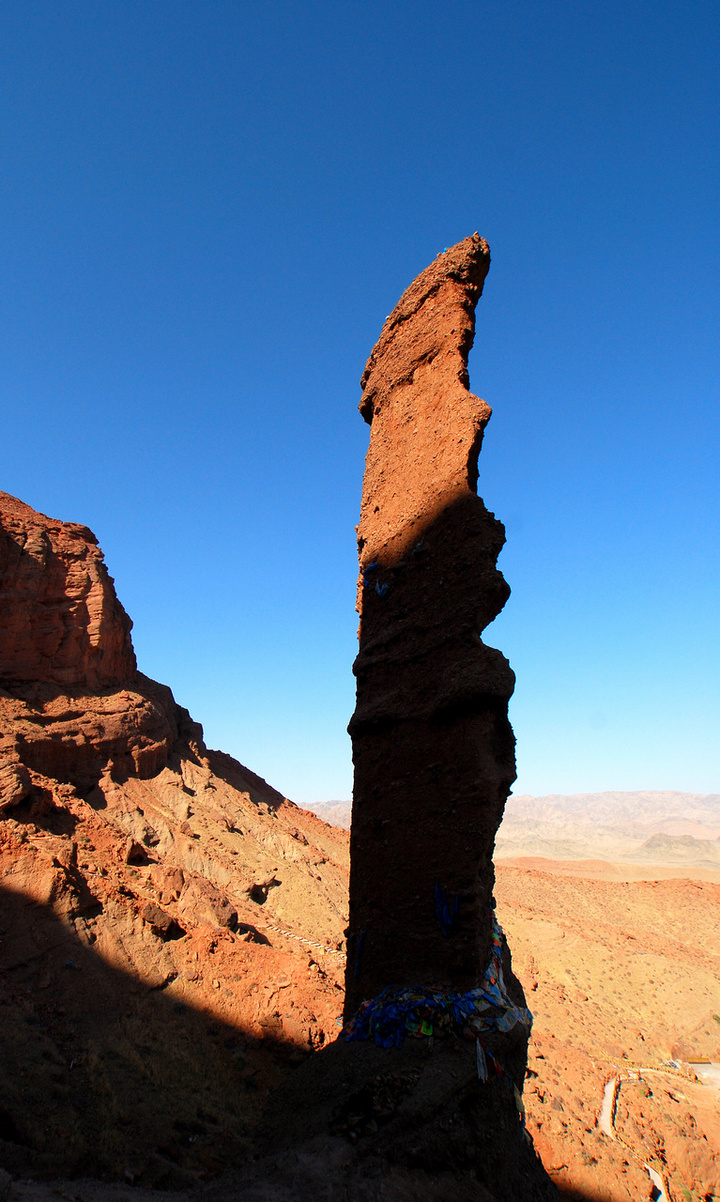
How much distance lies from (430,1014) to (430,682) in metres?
2.44

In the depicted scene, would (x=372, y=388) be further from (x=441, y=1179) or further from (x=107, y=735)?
(x=107, y=735)

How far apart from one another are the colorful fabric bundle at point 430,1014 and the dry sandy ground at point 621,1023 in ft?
14.6

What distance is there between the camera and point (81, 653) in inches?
800

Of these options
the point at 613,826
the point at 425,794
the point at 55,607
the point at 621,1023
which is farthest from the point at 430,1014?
the point at 613,826

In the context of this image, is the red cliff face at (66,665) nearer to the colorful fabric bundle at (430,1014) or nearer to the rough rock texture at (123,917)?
the rough rock texture at (123,917)

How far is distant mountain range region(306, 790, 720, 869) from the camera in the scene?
220ft

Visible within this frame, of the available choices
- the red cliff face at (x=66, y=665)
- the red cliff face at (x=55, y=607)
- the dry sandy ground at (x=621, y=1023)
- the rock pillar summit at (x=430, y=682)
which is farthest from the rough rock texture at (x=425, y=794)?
the red cliff face at (x=55, y=607)

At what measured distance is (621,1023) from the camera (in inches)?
552

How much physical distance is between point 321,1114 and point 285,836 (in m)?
18.3

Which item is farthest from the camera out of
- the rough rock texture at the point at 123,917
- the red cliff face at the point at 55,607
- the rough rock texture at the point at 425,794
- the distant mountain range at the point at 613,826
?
the distant mountain range at the point at 613,826

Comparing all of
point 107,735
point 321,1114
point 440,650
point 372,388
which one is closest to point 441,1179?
point 321,1114

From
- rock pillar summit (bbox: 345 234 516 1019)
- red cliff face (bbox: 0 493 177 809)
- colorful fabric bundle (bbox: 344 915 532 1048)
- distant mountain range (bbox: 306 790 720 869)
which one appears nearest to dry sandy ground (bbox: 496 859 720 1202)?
colorful fabric bundle (bbox: 344 915 532 1048)

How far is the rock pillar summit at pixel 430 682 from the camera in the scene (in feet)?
14.8

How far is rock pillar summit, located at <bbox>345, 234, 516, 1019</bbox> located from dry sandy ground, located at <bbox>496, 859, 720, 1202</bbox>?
15.8 feet
